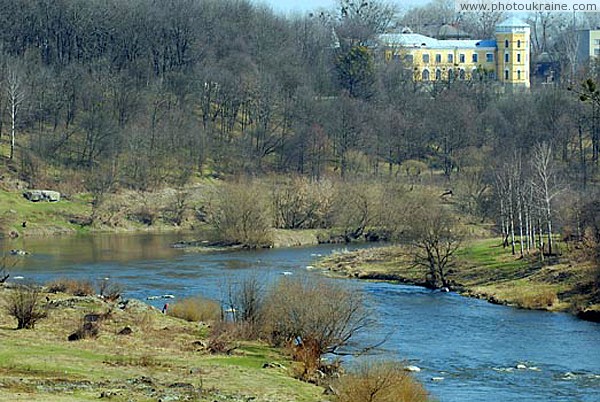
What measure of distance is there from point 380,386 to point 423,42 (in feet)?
384

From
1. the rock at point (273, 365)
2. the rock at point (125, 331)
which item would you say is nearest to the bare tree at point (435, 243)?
the rock at point (125, 331)

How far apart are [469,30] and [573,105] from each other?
6196 cm

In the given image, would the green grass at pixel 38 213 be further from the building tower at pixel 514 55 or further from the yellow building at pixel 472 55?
the building tower at pixel 514 55

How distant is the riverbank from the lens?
159ft

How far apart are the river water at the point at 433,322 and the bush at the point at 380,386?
195 inches

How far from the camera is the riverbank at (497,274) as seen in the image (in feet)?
159

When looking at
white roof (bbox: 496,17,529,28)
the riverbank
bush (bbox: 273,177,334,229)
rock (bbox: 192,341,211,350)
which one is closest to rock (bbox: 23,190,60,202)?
bush (bbox: 273,177,334,229)

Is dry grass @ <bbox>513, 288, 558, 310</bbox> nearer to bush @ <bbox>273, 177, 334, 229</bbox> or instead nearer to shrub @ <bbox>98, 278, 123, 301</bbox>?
shrub @ <bbox>98, 278, 123, 301</bbox>

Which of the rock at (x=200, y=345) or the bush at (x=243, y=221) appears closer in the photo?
the rock at (x=200, y=345)

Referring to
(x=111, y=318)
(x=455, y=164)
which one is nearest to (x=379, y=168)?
(x=455, y=164)

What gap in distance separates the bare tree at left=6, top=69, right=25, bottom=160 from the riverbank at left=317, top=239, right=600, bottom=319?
3928cm

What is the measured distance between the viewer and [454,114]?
110 metres

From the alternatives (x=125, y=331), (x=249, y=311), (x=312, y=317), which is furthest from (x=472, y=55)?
(x=125, y=331)

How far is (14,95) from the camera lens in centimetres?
9538
